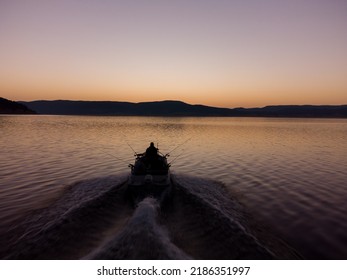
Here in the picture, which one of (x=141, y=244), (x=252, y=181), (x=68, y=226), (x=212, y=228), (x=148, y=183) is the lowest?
(x=252, y=181)

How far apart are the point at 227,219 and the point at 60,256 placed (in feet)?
22.8

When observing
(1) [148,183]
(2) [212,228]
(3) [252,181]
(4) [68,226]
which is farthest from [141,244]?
(3) [252,181]

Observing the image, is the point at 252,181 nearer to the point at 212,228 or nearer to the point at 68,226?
the point at 212,228

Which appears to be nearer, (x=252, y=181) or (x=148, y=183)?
(x=148, y=183)

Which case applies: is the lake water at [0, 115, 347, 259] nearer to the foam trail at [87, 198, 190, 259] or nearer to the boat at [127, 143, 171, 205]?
the boat at [127, 143, 171, 205]

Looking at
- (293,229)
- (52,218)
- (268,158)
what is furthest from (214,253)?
(268,158)

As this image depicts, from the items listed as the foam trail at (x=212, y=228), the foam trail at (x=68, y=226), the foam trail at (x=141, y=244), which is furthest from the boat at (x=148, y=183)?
the foam trail at (x=141, y=244)

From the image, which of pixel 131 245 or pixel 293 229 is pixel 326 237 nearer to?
pixel 293 229

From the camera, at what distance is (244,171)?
20969mm

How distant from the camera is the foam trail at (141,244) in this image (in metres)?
7.21

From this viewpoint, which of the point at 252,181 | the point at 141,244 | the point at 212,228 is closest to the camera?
the point at 141,244

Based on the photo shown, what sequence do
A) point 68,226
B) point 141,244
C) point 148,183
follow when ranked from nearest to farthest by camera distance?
1. point 141,244
2. point 68,226
3. point 148,183

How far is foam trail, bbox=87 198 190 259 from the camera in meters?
7.21

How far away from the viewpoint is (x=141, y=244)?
25.4ft
